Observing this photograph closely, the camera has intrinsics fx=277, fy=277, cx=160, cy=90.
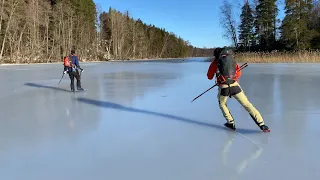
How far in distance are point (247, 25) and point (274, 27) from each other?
3376 mm

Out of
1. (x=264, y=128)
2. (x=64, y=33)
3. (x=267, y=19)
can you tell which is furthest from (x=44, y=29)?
(x=264, y=128)

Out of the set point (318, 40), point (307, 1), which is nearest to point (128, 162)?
point (318, 40)

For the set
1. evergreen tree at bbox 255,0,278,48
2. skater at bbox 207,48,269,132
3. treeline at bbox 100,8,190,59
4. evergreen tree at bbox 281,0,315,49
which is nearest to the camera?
skater at bbox 207,48,269,132

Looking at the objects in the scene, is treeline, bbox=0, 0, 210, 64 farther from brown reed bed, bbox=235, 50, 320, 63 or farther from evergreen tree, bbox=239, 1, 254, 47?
brown reed bed, bbox=235, 50, 320, 63

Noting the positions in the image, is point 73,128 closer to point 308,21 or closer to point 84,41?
point 308,21

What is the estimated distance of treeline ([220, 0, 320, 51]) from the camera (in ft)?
85.0

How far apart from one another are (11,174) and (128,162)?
89 cm

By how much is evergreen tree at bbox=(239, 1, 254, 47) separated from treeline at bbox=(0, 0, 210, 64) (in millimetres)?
22045

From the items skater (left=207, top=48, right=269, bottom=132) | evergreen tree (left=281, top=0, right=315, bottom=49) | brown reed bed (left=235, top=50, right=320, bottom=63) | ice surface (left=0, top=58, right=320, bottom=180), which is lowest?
ice surface (left=0, top=58, right=320, bottom=180)

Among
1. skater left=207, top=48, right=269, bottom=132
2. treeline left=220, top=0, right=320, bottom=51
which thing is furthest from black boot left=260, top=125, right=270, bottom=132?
treeline left=220, top=0, right=320, bottom=51

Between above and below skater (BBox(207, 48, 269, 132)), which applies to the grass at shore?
above

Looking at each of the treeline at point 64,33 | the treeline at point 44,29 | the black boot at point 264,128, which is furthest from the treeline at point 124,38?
the black boot at point 264,128

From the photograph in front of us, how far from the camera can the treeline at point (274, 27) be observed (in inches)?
1021

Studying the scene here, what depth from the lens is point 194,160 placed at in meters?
2.35
